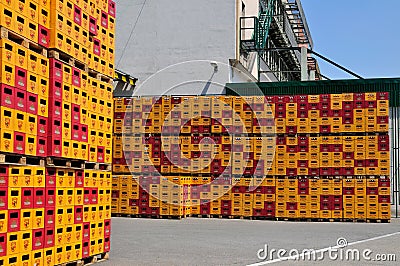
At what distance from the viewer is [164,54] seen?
76.6ft

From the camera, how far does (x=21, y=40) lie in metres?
7.45

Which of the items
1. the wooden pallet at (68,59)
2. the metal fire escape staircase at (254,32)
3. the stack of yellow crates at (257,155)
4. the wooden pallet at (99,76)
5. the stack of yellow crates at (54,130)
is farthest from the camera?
the metal fire escape staircase at (254,32)

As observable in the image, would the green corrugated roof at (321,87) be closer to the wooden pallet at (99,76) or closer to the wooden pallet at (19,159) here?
the wooden pallet at (99,76)

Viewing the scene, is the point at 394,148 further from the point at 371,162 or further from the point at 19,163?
the point at 19,163

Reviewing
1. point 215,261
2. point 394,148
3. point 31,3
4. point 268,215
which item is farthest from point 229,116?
point 31,3

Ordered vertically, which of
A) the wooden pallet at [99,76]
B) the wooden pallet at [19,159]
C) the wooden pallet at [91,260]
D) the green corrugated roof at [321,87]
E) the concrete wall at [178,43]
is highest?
the concrete wall at [178,43]

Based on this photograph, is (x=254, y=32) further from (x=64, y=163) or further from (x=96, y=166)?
(x=64, y=163)

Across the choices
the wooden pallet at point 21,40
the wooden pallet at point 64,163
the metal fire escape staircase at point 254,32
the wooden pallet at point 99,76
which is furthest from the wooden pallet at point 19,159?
the metal fire escape staircase at point 254,32

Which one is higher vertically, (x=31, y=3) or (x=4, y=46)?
(x=31, y=3)

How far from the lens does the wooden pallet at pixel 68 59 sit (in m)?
8.09

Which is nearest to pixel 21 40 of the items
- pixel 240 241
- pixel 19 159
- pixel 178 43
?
pixel 19 159

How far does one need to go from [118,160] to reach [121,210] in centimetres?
169

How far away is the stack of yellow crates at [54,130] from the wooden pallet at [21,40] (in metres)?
0.01

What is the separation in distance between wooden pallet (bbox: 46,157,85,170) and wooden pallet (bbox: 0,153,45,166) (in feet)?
0.39
